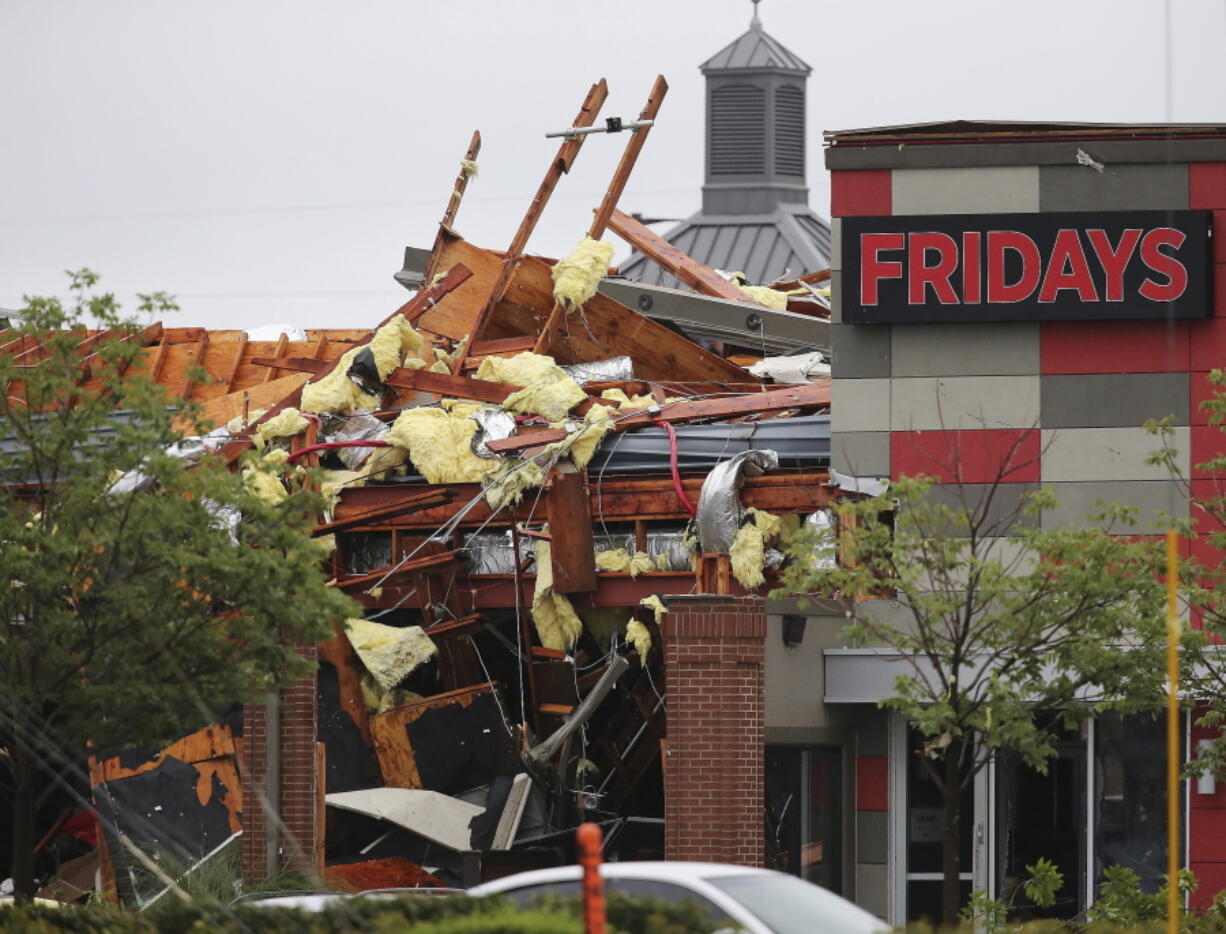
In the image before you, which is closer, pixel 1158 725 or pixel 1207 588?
pixel 1207 588

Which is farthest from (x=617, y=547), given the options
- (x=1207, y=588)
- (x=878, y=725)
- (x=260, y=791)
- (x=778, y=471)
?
(x=1207, y=588)

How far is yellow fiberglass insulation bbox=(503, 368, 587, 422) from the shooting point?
24000 mm

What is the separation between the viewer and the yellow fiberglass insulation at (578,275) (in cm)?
2600

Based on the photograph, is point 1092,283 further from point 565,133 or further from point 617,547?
point 565,133

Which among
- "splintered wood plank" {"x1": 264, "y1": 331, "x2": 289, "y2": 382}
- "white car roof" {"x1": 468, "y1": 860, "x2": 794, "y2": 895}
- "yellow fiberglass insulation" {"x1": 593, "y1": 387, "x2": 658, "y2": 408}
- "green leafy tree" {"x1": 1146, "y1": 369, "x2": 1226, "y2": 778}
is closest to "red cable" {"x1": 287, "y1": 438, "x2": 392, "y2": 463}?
"yellow fiberglass insulation" {"x1": 593, "y1": 387, "x2": 658, "y2": 408}

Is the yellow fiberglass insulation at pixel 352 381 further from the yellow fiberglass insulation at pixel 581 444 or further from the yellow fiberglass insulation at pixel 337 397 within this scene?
the yellow fiberglass insulation at pixel 581 444

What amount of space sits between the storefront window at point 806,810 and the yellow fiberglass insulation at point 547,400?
508cm

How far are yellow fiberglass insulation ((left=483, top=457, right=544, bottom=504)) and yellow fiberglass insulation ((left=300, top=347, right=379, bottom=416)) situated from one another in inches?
116

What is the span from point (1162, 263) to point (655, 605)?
19.3 feet

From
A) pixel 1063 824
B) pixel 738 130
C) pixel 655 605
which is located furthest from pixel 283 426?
pixel 738 130

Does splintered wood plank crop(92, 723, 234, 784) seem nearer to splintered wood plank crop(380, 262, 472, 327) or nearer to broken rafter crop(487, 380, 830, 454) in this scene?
broken rafter crop(487, 380, 830, 454)

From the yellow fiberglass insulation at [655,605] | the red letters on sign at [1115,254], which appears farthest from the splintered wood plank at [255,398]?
the red letters on sign at [1115,254]

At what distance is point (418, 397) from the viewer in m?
25.2

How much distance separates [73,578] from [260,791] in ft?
12.9
